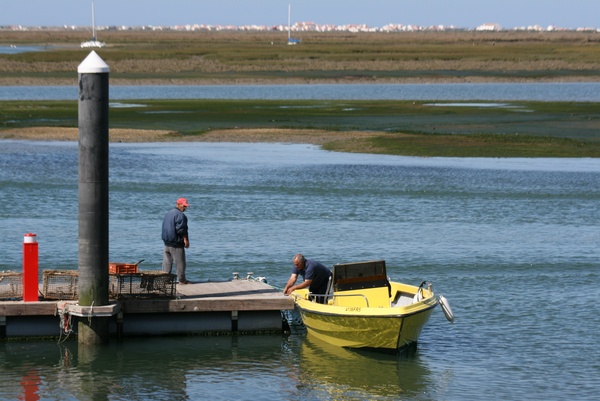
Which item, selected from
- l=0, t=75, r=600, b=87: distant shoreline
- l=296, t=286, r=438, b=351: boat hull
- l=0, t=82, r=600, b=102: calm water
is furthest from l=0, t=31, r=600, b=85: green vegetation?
l=296, t=286, r=438, b=351: boat hull

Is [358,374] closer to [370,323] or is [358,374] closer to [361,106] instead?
[370,323]

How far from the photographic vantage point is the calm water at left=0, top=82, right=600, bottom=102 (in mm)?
78125

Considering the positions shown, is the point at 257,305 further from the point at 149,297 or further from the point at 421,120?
the point at 421,120

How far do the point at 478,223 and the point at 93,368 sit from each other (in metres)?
15.4

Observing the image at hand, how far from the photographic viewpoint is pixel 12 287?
756 inches

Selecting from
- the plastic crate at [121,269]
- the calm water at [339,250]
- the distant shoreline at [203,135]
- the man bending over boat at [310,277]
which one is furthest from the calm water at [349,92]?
the man bending over boat at [310,277]

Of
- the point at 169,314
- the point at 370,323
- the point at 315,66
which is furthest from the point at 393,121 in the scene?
the point at 315,66

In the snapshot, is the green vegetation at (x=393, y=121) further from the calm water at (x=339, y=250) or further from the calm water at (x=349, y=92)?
the calm water at (x=349, y=92)

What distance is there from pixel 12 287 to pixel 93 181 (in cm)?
260

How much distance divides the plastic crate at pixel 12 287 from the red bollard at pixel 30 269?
0.60m

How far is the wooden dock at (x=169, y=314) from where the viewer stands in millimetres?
18547

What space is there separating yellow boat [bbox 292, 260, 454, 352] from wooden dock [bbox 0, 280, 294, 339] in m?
0.64

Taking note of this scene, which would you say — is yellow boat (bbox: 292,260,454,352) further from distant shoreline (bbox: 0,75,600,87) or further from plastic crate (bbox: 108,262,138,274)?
distant shoreline (bbox: 0,75,600,87)

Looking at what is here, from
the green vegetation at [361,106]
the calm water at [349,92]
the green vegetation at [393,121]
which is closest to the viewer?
the green vegetation at [393,121]
